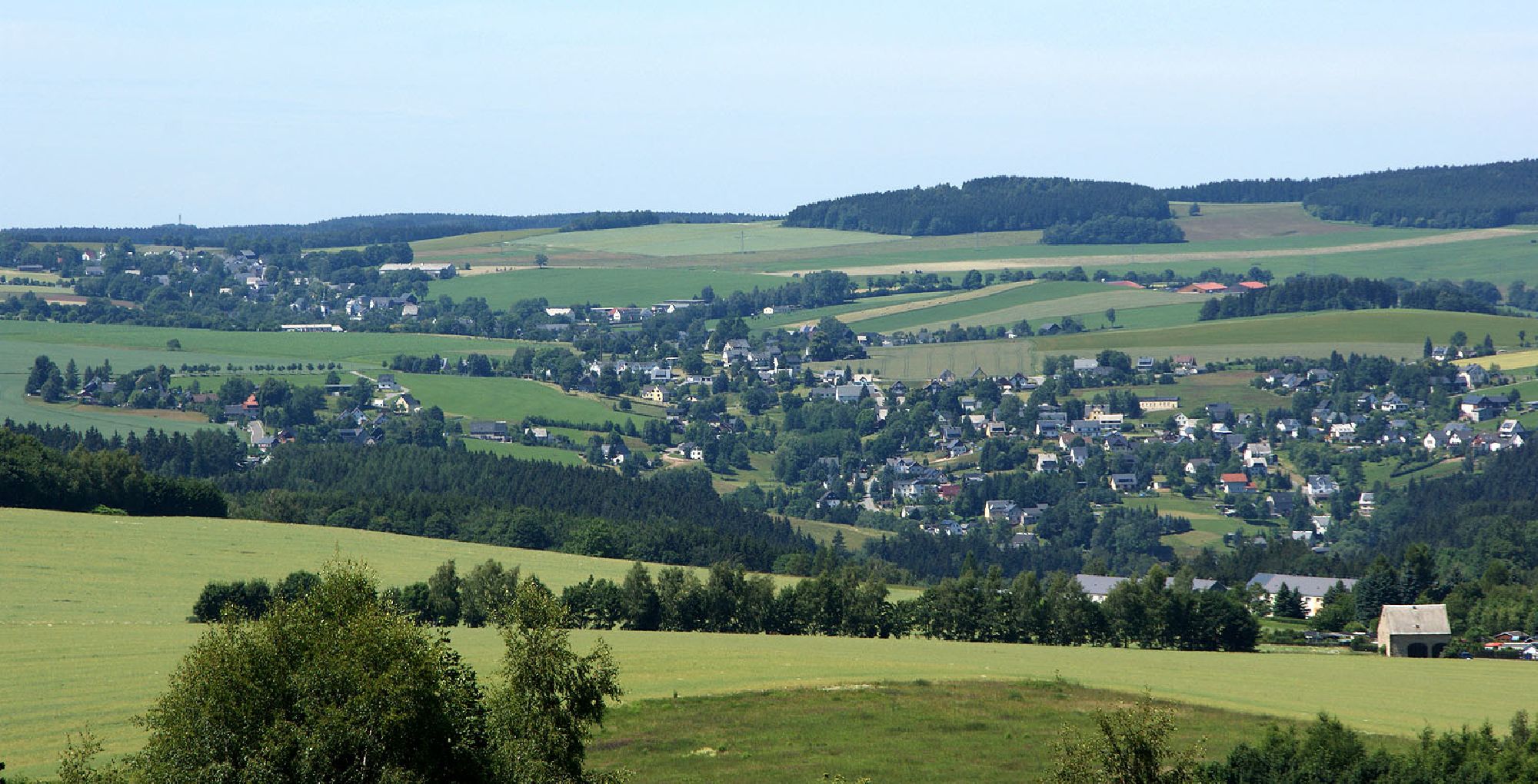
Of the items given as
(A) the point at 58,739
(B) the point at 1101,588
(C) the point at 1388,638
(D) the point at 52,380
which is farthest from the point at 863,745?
(D) the point at 52,380

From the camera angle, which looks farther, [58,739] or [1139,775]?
[58,739]

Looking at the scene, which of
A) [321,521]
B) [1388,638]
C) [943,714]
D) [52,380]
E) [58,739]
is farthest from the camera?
[52,380]

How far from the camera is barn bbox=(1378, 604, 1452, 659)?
276 ft

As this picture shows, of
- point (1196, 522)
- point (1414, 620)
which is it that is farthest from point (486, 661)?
point (1196, 522)

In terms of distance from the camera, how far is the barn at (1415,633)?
84.1m

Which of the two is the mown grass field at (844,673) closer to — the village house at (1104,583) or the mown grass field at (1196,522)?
the village house at (1104,583)

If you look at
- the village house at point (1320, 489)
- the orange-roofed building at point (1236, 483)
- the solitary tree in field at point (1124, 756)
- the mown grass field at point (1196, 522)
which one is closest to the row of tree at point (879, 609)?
the solitary tree in field at point (1124, 756)

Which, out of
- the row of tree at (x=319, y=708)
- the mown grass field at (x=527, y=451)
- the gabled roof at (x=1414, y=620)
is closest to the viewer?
the row of tree at (x=319, y=708)

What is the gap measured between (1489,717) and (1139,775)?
3043 cm

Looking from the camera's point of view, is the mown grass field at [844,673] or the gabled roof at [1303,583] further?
the gabled roof at [1303,583]

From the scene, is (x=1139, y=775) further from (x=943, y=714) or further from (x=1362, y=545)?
(x=1362, y=545)

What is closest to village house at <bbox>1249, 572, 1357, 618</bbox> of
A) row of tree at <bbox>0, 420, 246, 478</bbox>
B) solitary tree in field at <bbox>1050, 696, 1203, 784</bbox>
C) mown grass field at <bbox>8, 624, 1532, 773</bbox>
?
mown grass field at <bbox>8, 624, 1532, 773</bbox>

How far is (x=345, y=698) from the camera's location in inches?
1156

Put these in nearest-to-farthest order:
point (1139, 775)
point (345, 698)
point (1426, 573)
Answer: point (345, 698)
point (1139, 775)
point (1426, 573)
